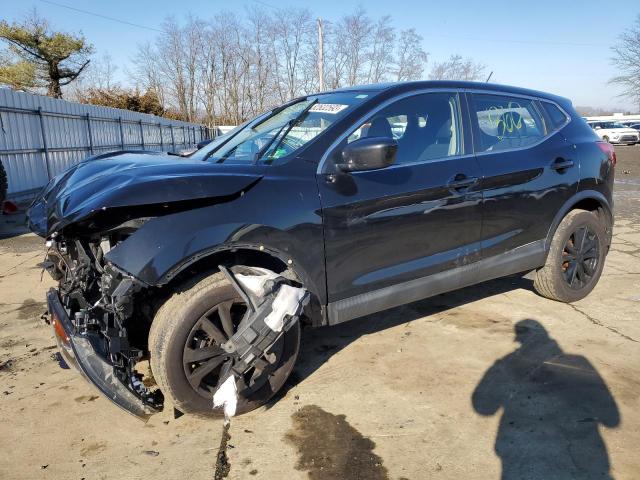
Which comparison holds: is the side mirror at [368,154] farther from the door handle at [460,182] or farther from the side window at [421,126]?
the door handle at [460,182]

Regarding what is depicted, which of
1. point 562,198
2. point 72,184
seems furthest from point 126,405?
point 562,198

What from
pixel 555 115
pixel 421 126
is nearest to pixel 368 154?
pixel 421 126

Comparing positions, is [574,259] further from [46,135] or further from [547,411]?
[46,135]

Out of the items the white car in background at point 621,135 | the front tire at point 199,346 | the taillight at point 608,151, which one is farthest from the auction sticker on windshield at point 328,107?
the white car in background at point 621,135

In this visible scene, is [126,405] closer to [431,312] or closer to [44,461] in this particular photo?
[44,461]

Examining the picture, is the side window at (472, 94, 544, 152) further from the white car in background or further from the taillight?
the white car in background

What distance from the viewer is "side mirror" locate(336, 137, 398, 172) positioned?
9.07 feet

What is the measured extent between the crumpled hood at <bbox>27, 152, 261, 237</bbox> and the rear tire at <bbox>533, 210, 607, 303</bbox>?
2.73m

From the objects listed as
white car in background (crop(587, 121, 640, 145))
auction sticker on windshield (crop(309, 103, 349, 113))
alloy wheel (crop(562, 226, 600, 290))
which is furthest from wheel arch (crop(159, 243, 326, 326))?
white car in background (crop(587, 121, 640, 145))

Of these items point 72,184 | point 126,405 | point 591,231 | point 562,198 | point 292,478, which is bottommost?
point 292,478

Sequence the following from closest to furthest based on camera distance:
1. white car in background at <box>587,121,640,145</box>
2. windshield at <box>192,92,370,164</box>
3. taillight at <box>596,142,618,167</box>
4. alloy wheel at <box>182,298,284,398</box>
Result: alloy wheel at <box>182,298,284,398</box>
windshield at <box>192,92,370,164</box>
taillight at <box>596,142,618,167</box>
white car in background at <box>587,121,640,145</box>

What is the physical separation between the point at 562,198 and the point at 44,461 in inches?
154

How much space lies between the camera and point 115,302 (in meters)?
2.45

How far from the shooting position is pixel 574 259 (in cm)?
428
